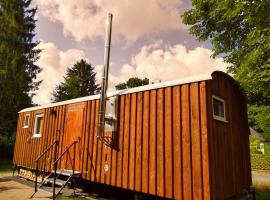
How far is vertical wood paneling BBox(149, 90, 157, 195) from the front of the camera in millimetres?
5941

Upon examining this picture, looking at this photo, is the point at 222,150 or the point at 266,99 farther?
the point at 266,99

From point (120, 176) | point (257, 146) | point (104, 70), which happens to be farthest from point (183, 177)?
point (257, 146)

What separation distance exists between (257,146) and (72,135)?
24.8m

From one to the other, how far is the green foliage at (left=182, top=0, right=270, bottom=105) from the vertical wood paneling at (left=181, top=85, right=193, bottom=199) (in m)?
3.14

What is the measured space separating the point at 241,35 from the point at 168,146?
7.81 m

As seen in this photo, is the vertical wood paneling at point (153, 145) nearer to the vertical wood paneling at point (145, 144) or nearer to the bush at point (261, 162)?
the vertical wood paneling at point (145, 144)

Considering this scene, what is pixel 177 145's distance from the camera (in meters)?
5.68

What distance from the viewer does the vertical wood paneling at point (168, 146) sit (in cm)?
562

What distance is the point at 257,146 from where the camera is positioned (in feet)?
89.5

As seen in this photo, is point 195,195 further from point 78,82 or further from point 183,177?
point 78,82

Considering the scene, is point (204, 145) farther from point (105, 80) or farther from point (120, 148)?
point (105, 80)

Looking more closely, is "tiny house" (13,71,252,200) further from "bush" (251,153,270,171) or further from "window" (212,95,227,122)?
"bush" (251,153,270,171)

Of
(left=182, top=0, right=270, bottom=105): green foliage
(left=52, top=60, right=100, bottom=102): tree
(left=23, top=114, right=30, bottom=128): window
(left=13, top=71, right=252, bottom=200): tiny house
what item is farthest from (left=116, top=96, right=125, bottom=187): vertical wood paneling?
(left=52, top=60, right=100, bottom=102): tree

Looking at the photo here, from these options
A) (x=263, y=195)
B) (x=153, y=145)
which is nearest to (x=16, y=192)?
(x=153, y=145)
